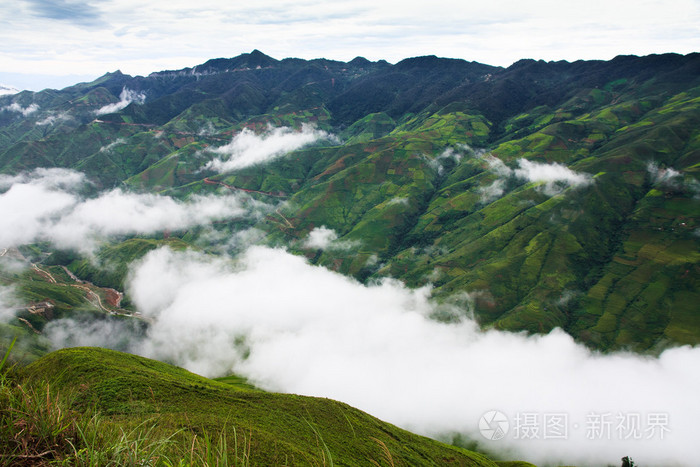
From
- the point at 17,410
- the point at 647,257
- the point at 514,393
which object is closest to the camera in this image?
the point at 17,410

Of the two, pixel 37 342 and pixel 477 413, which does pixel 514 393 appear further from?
pixel 37 342

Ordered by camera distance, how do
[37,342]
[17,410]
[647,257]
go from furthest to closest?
[647,257]
[37,342]
[17,410]

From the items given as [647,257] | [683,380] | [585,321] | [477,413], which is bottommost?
[477,413]

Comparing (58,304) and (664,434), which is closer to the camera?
(664,434)

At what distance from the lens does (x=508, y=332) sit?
180 metres

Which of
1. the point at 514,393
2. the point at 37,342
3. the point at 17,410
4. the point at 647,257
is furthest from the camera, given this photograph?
the point at 647,257

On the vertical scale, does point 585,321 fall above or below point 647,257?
below

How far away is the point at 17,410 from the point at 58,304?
211 m

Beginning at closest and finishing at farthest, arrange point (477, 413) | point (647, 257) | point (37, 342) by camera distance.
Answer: point (37, 342)
point (477, 413)
point (647, 257)

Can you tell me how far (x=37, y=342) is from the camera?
146000 millimetres

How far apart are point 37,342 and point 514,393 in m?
194

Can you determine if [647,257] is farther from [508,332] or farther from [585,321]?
[508,332]

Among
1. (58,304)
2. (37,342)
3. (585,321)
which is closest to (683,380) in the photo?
(585,321)

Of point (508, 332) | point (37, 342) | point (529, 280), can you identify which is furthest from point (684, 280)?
point (37, 342)
